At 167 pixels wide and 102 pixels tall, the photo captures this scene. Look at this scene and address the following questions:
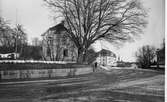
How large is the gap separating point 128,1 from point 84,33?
14.6ft

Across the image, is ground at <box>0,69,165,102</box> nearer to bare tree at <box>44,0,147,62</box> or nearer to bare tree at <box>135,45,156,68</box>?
bare tree at <box>135,45,156,68</box>

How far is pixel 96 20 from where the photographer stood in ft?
48.6

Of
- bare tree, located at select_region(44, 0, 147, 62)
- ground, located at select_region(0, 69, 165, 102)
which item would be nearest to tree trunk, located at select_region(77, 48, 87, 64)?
bare tree, located at select_region(44, 0, 147, 62)

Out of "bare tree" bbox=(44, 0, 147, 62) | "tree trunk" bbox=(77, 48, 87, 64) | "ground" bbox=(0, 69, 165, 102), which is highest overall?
"bare tree" bbox=(44, 0, 147, 62)

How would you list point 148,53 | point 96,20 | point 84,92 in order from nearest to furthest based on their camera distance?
point 84,92 → point 148,53 → point 96,20

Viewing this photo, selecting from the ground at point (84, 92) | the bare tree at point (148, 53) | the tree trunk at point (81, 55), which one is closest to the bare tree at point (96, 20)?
the tree trunk at point (81, 55)

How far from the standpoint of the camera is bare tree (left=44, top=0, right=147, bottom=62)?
14148mm

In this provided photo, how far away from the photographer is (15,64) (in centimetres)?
887

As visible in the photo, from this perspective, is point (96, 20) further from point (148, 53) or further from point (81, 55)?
point (148, 53)

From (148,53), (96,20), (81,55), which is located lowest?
(81,55)

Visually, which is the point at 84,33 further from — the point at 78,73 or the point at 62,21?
the point at 78,73

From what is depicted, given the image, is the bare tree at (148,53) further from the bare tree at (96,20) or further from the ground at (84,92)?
the bare tree at (96,20)

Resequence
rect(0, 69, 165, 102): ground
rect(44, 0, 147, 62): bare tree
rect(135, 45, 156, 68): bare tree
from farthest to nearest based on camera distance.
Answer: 1. rect(44, 0, 147, 62): bare tree
2. rect(135, 45, 156, 68): bare tree
3. rect(0, 69, 165, 102): ground

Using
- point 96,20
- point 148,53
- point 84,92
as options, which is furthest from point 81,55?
point 84,92
